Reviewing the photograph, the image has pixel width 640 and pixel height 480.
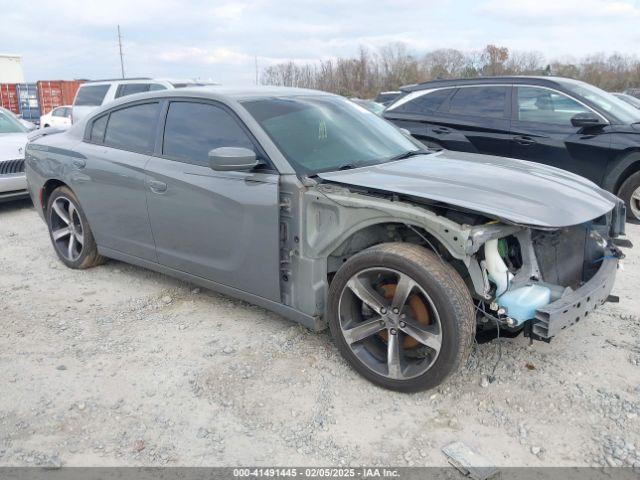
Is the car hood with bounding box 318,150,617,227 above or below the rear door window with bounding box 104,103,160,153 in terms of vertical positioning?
below

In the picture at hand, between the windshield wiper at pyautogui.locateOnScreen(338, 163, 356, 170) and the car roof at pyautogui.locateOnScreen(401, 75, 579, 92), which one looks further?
the car roof at pyautogui.locateOnScreen(401, 75, 579, 92)

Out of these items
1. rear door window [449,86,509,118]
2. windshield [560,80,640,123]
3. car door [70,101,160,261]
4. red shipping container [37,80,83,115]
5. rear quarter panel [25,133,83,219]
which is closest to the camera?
car door [70,101,160,261]

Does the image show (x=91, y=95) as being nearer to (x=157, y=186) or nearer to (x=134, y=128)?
Result: (x=134, y=128)

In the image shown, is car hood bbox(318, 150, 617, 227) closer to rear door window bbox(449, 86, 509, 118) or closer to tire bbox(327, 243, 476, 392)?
tire bbox(327, 243, 476, 392)

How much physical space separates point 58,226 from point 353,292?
11.7 feet

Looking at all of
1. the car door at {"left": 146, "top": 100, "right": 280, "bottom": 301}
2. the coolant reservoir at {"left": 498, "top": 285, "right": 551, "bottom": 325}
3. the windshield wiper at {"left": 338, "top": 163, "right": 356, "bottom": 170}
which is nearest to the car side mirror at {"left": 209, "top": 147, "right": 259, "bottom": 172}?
the car door at {"left": 146, "top": 100, "right": 280, "bottom": 301}

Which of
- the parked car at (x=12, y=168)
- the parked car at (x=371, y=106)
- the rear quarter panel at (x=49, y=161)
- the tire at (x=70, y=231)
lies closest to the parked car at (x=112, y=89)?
the parked car at (x=12, y=168)

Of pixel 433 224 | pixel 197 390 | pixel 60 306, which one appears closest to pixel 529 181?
pixel 433 224

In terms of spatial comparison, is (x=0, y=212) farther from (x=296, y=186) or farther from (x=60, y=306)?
(x=296, y=186)

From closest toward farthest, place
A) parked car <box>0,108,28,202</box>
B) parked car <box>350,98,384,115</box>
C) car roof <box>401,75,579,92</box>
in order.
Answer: parked car <box>350,98,384,115</box>
car roof <box>401,75,579,92</box>
parked car <box>0,108,28,202</box>

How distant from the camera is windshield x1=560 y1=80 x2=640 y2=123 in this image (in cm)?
648

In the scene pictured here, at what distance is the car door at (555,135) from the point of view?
249 inches

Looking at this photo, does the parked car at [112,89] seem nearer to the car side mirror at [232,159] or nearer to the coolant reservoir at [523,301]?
the car side mirror at [232,159]

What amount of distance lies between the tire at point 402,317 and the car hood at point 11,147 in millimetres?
6572
